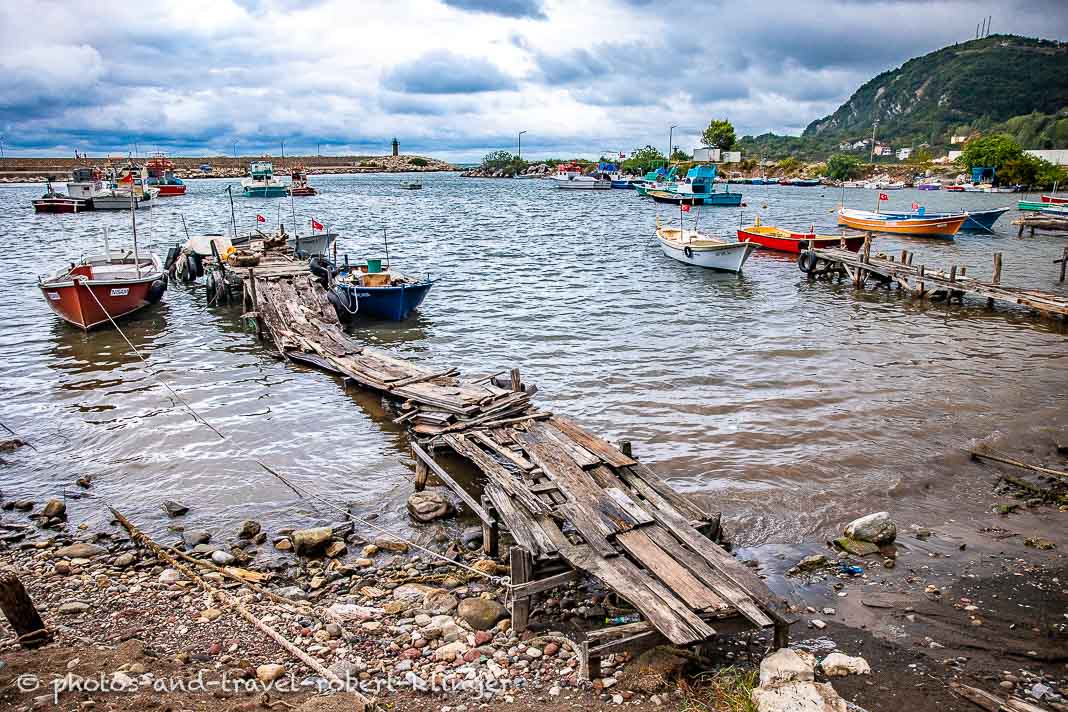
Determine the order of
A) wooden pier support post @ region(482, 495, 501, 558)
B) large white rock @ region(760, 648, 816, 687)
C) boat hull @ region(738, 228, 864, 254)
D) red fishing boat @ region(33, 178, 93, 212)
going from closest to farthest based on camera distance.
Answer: large white rock @ region(760, 648, 816, 687)
wooden pier support post @ region(482, 495, 501, 558)
boat hull @ region(738, 228, 864, 254)
red fishing boat @ region(33, 178, 93, 212)

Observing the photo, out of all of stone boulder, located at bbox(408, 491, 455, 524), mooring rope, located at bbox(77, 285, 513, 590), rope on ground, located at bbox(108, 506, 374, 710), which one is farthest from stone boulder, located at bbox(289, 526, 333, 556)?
stone boulder, located at bbox(408, 491, 455, 524)

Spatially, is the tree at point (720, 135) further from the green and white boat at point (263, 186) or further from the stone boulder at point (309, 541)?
the stone boulder at point (309, 541)

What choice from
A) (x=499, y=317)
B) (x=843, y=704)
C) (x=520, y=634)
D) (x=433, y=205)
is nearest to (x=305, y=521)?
(x=520, y=634)

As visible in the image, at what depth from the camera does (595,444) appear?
990cm

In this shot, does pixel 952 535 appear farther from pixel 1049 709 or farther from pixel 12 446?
pixel 12 446

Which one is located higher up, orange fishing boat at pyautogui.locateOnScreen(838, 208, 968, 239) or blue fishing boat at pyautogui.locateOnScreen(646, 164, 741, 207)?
blue fishing boat at pyautogui.locateOnScreen(646, 164, 741, 207)

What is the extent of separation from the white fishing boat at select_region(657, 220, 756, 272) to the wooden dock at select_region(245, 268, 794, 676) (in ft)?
68.6

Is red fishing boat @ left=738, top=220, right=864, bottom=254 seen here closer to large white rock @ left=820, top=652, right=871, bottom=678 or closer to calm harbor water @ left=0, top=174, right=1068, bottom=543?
calm harbor water @ left=0, top=174, right=1068, bottom=543

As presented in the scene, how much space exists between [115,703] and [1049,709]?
738 centimetres

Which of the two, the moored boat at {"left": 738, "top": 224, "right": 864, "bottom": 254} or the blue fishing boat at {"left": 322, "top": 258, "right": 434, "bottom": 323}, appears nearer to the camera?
the blue fishing boat at {"left": 322, "top": 258, "right": 434, "bottom": 323}

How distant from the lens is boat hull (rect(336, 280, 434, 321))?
69.0ft

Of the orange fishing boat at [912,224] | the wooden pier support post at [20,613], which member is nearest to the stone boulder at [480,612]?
the wooden pier support post at [20,613]

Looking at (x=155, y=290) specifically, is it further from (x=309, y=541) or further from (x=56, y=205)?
(x=56, y=205)

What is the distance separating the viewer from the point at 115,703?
5.12 metres
